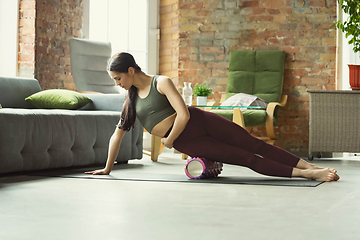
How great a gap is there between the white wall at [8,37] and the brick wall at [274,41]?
177cm

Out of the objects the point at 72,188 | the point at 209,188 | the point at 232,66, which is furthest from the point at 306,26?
the point at 72,188

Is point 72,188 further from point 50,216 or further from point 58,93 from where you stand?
point 58,93

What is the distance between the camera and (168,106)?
2.34 m

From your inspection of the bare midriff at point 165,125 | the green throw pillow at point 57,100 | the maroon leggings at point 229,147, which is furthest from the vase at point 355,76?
the green throw pillow at point 57,100

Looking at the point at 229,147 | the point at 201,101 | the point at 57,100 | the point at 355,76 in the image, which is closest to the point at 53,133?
the point at 57,100

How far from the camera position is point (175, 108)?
7.30 ft

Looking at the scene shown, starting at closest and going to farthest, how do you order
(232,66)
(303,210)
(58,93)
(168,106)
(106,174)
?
(303,210) → (168,106) → (106,174) → (58,93) → (232,66)

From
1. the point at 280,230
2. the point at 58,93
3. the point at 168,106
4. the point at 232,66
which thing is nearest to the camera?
the point at 280,230

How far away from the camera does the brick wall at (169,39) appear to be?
498 centimetres

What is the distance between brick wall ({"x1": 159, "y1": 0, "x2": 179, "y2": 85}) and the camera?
4.98 m

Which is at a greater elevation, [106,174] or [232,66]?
[232,66]

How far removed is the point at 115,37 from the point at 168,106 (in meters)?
2.87

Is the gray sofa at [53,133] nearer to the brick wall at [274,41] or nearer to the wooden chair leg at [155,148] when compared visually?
the wooden chair leg at [155,148]

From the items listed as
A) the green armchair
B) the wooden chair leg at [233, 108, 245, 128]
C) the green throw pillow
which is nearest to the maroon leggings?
the green throw pillow
